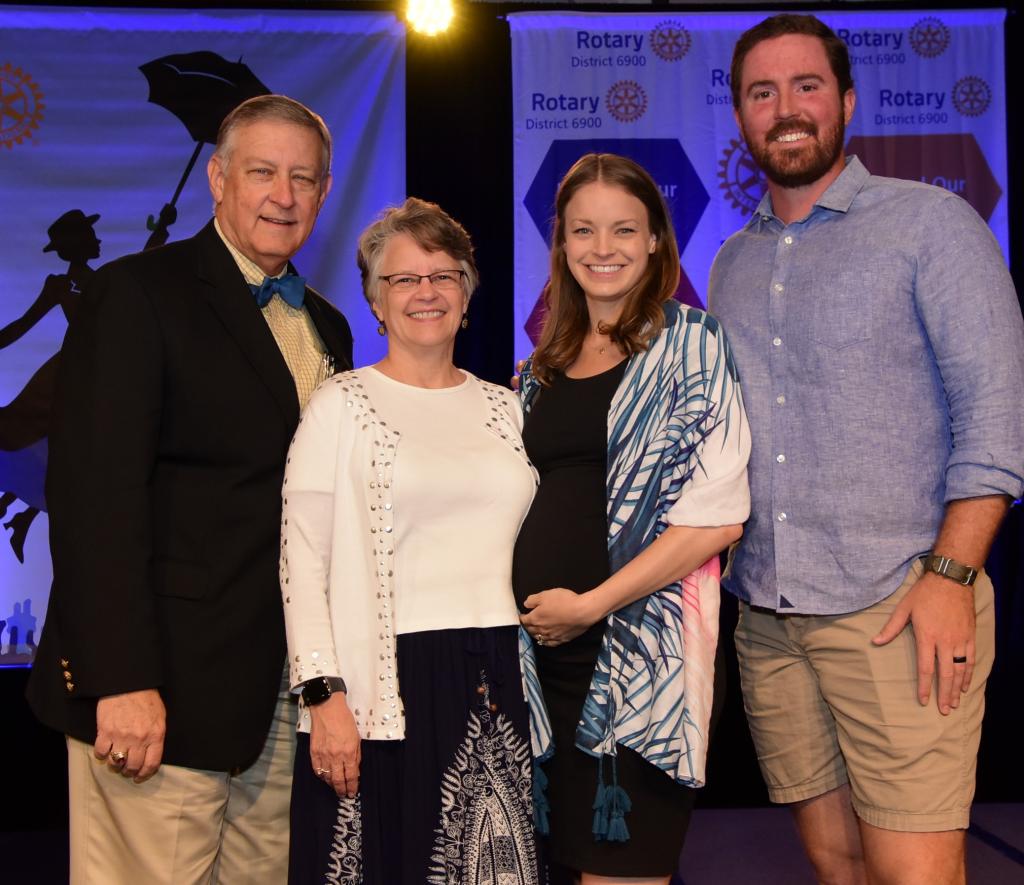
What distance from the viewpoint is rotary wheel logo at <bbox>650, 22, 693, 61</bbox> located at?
15.6 feet

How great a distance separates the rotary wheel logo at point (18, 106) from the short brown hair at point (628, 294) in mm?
3194

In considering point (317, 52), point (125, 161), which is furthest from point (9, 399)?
point (317, 52)

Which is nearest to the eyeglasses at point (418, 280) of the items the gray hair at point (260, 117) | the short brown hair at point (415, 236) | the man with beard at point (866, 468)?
the short brown hair at point (415, 236)

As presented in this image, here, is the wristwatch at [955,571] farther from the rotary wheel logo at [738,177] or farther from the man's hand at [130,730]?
the rotary wheel logo at [738,177]

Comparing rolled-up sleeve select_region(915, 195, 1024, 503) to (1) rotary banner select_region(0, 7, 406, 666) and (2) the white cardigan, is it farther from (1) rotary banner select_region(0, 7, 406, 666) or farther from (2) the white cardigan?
(1) rotary banner select_region(0, 7, 406, 666)

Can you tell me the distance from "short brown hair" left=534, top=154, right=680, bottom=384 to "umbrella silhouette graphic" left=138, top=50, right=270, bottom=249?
2.73 metres

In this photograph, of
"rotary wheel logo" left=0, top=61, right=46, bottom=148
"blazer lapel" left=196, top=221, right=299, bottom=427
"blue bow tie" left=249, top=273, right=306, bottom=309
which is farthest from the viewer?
A: "rotary wheel logo" left=0, top=61, right=46, bottom=148

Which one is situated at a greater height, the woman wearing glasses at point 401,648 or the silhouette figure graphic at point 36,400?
the silhouette figure graphic at point 36,400

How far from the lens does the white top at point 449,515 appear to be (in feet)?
6.93

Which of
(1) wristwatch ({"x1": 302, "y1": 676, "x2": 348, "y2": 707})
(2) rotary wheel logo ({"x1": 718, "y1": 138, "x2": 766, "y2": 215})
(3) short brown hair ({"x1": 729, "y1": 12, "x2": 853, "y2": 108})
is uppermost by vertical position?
(2) rotary wheel logo ({"x1": 718, "y1": 138, "x2": 766, "y2": 215})

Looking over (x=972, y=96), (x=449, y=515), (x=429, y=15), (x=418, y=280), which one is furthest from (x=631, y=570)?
(x=972, y=96)

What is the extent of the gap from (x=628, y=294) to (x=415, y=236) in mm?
486

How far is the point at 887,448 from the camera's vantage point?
2193 millimetres

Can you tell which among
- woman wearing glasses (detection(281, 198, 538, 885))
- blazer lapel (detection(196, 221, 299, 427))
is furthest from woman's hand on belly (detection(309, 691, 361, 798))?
blazer lapel (detection(196, 221, 299, 427))
